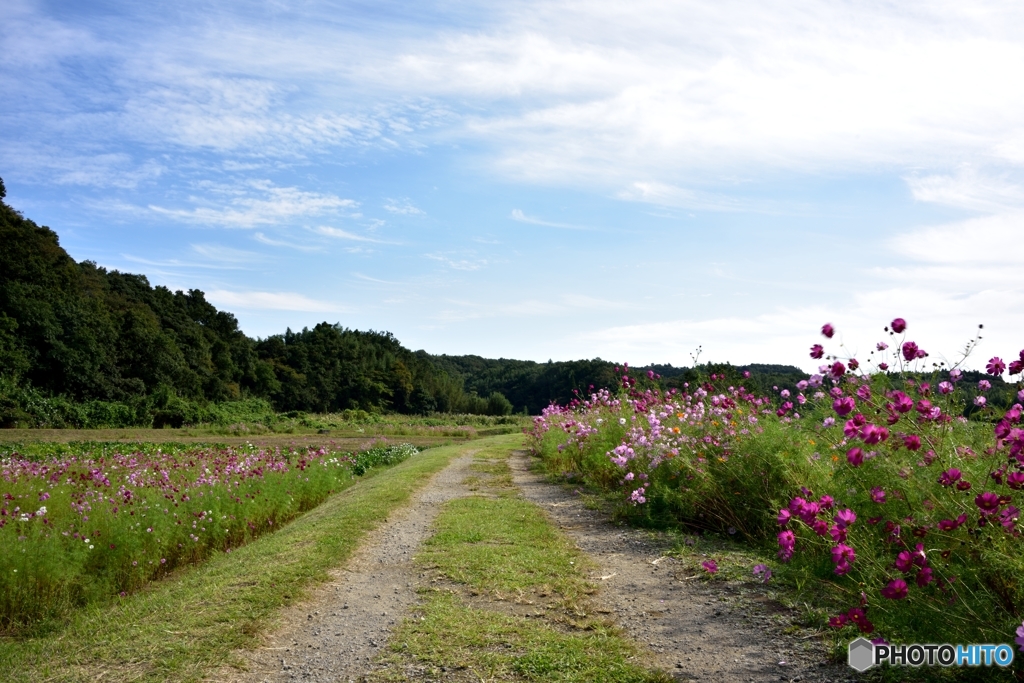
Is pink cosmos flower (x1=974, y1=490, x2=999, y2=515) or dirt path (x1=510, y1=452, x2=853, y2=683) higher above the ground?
pink cosmos flower (x1=974, y1=490, x2=999, y2=515)

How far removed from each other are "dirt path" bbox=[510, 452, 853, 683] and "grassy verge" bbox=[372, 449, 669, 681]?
0.75 feet

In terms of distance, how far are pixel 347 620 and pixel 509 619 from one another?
1.21 metres

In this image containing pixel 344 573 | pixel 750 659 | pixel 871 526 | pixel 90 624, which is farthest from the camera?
pixel 344 573

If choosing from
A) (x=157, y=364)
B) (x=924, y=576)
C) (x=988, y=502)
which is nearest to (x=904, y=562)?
(x=924, y=576)

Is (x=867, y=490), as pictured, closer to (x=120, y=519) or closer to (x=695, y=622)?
(x=695, y=622)

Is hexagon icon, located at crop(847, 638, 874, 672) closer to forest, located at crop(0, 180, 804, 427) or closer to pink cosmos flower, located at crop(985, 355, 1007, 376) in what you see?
pink cosmos flower, located at crop(985, 355, 1007, 376)

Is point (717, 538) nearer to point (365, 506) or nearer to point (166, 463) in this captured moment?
point (365, 506)

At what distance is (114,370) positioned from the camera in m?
42.2

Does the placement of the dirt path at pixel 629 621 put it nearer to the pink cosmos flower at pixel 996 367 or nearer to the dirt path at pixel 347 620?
the dirt path at pixel 347 620

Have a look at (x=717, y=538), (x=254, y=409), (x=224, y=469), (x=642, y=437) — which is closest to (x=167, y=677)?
(x=717, y=538)

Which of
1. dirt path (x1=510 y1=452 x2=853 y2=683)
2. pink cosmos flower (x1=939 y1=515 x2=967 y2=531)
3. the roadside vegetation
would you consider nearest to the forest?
the roadside vegetation

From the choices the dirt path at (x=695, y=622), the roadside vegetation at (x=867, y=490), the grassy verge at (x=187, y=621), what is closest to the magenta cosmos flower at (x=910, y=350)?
the roadside vegetation at (x=867, y=490)

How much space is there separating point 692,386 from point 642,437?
3204mm

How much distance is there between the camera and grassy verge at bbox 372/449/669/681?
405cm
